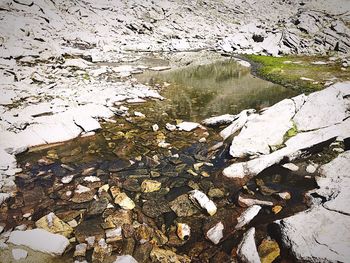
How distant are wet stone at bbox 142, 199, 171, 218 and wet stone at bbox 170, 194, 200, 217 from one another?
123 millimetres

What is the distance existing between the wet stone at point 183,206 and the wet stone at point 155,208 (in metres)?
0.12

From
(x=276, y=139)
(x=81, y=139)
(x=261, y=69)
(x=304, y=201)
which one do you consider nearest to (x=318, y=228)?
(x=304, y=201)

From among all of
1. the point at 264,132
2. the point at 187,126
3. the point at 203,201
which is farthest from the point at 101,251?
the point at 187,126

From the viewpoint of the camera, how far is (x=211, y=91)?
1184 cm

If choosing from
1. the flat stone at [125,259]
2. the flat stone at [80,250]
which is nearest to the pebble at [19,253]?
the flat stone at [80,250]

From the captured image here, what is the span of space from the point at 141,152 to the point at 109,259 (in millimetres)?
3097

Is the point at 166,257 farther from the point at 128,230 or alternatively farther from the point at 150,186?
the point at 150,186

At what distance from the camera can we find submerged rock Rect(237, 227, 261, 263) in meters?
3.44

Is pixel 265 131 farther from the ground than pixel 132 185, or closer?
farther from the ground

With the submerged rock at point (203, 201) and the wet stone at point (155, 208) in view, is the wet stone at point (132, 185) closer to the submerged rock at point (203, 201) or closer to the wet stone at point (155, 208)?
the wet stone at point (155, 208)

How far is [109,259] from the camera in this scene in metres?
3.53

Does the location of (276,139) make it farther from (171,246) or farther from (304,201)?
(171,246)

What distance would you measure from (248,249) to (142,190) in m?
2.22

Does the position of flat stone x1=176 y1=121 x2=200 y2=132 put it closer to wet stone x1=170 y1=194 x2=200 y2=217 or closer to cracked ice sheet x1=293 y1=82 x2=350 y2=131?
cracked ice sheet x1=293 y1=82 x2=350 y2=131
